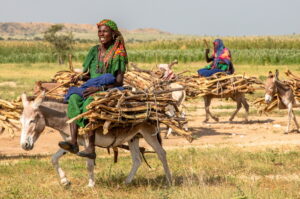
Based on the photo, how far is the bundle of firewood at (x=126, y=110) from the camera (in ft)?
28.0

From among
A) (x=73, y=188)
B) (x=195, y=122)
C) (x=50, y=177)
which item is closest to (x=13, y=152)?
(x=50, y=177)

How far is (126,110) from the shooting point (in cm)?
873

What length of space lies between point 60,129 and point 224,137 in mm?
8107

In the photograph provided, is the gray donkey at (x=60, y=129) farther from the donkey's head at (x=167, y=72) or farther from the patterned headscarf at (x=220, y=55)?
the patterned headscarf at (x=220, y=55)

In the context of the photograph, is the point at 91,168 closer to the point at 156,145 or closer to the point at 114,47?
the point at 156,145

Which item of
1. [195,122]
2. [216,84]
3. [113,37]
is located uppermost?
[113,37]

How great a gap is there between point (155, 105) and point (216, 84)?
10360 mm

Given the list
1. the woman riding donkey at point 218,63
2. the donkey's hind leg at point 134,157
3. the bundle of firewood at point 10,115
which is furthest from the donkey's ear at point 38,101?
the woman riding donkey at point 218,63

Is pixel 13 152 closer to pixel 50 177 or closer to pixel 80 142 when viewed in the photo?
pixel 50 177

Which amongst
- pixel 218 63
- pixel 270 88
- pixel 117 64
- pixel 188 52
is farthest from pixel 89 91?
pixel 188 52

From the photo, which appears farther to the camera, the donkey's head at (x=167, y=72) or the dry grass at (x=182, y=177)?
the donkey's head at (x=167, y=72)

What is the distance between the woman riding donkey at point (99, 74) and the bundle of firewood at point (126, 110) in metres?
0.19

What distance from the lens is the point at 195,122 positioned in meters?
20.0

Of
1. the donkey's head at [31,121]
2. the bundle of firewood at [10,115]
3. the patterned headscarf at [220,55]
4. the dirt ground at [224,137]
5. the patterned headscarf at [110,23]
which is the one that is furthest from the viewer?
the patterned headscarf at [220,55]
